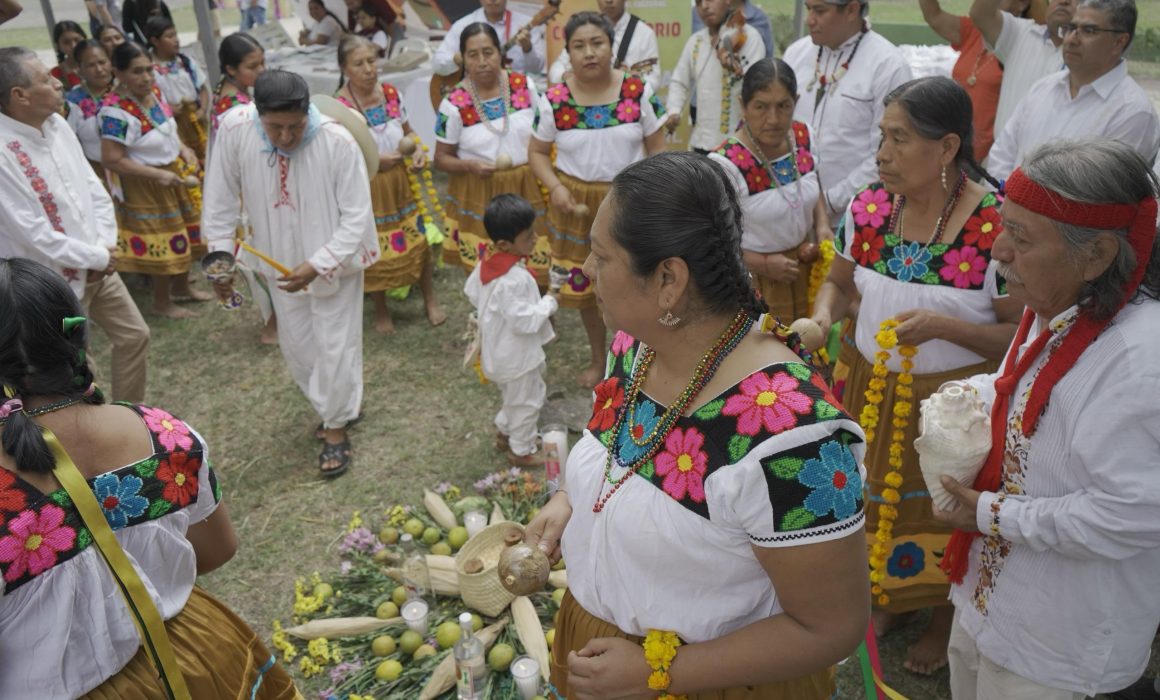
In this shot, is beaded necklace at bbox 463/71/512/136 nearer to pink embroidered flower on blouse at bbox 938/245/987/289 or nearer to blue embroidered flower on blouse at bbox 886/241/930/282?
blue embroidered flower on blouse at bbox 886/241/930/282

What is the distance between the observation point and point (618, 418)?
202 cm

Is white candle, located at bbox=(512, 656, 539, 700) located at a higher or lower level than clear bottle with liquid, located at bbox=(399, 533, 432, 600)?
higher

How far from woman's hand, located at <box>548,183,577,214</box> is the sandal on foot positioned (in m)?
1.90

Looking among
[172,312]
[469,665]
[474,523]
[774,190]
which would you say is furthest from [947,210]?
[172,312]

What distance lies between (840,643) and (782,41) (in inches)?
454

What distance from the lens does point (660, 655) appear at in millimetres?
1829

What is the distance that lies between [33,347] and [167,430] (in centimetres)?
36

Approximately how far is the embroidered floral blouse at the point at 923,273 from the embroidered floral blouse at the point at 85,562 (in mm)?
2348

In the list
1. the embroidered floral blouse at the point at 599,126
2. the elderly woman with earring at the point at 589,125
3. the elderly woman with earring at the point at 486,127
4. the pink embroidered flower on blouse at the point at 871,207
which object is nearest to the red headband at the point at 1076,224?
the pink embroidered flower on blouse at the point at 871,207

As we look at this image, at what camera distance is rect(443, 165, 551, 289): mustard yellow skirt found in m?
6.08

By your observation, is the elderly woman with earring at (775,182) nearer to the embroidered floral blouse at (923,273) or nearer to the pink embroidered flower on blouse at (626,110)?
the embroidered floral blouse at (923,273)

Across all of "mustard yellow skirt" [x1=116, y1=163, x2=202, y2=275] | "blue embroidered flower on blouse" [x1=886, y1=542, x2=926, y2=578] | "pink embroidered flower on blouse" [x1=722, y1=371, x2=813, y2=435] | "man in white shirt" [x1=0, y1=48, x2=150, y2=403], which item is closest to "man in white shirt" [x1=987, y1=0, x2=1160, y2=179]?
"blue embroidered flower on blouse" [x1=886, y1=542, x2=926, y2=578]

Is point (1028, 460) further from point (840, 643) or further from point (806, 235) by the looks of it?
point (806, 235)

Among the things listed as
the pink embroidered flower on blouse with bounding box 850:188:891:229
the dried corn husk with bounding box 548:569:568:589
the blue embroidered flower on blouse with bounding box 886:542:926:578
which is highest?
the pink embroidered flower on blouse with bounding box 850:188:891:229
